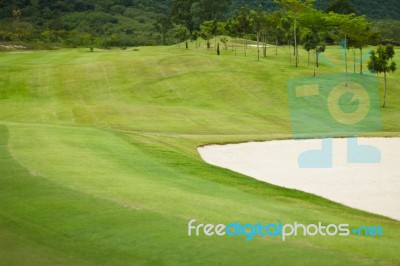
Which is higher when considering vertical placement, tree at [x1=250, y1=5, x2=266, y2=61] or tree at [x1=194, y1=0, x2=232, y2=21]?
tree at [x1=194, y1=0, x2=232, y2=21]

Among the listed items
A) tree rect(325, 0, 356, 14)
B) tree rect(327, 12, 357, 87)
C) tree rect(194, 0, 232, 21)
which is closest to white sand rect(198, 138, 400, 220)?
tree rect(327, 12, 357, 87)

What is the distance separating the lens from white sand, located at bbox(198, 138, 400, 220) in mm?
17406

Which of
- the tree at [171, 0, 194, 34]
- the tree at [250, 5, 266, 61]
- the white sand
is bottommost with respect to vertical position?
the white sand

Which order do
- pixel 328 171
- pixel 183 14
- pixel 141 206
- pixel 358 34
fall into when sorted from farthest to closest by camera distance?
pixel 183 14
pixel 358 34
pixel 328 171
pixel 141 206

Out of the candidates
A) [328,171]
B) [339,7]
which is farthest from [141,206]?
[339,7]

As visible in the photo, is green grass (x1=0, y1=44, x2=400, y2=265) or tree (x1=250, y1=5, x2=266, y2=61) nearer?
green grass (x1=0, y1=44, x2=400, y2=265)

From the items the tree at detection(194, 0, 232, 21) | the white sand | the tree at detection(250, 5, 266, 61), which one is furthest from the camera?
the tree at detection(194, 0, 232, 21)

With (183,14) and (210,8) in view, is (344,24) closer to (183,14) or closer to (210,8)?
(183,14)

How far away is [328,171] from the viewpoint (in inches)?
883

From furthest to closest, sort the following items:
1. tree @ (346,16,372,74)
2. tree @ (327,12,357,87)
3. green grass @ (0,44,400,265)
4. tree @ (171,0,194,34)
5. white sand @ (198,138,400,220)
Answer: tree @ (171,0,194,34), tree @ (327,12,357,87), tree @ (346,16,372,74), white sand @ (198,138,400,220), green grass @ (0,44,400,265)

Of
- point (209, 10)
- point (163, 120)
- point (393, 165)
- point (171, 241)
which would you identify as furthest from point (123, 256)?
point (209, 10)

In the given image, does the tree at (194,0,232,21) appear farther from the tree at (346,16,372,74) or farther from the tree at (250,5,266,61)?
the tree at (346,16,372,74)

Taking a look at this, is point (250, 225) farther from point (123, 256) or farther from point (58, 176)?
point (58, 176)

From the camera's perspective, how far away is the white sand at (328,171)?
685 inches
